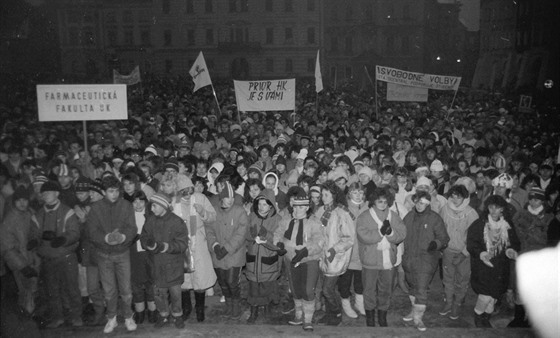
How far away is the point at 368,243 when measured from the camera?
241 inches

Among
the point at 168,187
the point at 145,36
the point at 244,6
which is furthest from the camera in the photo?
the point at 145,36

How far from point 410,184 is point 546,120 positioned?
47.1 ft

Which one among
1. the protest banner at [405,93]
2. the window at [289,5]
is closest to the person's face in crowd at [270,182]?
the protest banner at [405,93]

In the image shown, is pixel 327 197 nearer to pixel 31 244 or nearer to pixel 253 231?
pixel 253 231

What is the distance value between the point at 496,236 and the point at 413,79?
39.7ft

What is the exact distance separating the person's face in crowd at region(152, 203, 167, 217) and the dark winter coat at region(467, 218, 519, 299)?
3637mm

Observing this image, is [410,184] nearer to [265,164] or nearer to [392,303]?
[392,303]

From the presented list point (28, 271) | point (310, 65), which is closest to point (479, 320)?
point (28, 271)

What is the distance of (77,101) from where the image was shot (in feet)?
28.2

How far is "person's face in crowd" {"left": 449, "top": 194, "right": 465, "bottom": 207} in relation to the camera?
643 cm

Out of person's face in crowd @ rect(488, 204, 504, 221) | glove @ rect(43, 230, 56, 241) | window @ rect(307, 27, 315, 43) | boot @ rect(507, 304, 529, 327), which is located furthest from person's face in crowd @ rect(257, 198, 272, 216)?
window @ rect(307, 27, 315, 43)

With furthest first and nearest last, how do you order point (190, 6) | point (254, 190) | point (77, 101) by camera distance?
point (190, 6) → point (77, 101) → point (254, 190)

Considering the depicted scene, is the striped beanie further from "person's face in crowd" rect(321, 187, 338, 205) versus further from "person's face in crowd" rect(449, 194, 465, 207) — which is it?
"person's face in crowd" rect(449, 194, 465, 207)

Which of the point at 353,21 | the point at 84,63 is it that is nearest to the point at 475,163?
the point at 353,21
